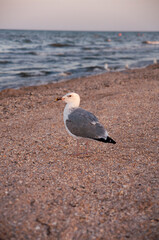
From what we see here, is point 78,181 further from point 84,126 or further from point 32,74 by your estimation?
point 32,74

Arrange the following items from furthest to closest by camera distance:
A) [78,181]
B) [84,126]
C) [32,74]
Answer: [32,74], [84,126], [78,181]

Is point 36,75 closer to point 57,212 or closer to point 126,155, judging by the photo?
point 126,155

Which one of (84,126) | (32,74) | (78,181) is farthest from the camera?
(32,74)

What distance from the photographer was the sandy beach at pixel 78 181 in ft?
9.22

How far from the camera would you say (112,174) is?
4031mm

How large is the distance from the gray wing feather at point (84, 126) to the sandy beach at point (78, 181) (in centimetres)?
55

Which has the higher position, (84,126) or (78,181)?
(84,126)

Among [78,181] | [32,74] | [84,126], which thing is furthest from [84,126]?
[32,74]

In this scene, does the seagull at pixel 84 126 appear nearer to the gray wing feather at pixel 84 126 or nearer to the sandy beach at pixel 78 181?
the gray wing feather at pixel 84 126

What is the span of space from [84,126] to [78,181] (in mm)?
1010

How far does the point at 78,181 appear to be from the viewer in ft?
12.6

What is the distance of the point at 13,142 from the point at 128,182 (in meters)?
2.87

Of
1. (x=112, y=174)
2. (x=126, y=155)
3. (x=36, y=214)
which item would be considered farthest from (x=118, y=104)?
(x=36, y=214)

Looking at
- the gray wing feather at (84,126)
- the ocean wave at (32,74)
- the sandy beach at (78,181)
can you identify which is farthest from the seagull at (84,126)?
the ocean wave at (32,74)
